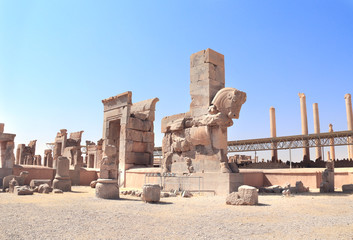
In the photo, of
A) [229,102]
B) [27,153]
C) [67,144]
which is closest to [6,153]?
[67,144]

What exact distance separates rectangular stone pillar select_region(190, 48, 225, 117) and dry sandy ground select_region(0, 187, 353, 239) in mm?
4350

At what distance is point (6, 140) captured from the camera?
13836 millimetres

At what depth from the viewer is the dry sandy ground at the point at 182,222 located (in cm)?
367

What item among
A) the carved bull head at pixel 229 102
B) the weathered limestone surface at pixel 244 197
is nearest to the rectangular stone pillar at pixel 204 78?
the carved bull head at pixel 229 102

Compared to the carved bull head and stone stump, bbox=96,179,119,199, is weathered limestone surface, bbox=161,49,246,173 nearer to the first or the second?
the carved bull head

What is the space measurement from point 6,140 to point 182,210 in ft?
38.0

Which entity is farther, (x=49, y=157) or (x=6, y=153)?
(x=49, y=157)

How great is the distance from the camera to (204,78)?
385 inches

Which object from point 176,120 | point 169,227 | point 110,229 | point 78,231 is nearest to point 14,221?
point 78,231

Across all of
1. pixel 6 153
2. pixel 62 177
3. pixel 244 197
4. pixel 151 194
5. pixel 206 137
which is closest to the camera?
pixel 244 197

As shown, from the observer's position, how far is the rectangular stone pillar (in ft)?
31.7

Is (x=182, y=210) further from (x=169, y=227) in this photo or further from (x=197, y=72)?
(x=197, y=72)

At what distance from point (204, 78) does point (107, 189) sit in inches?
185

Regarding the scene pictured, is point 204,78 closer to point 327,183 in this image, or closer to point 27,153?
point 327,183
